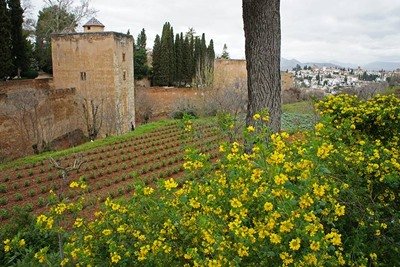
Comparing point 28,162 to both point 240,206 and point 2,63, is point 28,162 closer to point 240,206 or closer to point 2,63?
point 2,63

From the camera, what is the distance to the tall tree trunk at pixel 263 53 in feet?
16.7

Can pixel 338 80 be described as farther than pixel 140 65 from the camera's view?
Yes

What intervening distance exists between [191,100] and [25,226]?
994 inches

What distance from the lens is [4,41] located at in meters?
20.0

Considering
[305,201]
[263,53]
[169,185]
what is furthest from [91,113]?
[305,201]

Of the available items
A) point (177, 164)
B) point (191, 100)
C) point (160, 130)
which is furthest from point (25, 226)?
point (191, 100)

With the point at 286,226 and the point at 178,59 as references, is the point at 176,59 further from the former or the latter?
the point at 286,226

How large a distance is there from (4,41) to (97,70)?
5544mm

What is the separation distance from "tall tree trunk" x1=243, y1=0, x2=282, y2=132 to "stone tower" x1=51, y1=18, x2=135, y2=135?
1854 cm

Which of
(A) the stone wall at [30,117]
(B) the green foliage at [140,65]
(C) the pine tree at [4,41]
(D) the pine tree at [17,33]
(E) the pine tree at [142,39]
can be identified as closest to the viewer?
(A) the stone wall at [30,117]

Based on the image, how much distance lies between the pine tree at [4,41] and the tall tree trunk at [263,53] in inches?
723

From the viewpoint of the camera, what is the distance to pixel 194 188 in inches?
110

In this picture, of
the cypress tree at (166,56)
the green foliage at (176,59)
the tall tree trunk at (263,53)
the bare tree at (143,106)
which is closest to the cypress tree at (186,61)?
the green foliage at (176,59)

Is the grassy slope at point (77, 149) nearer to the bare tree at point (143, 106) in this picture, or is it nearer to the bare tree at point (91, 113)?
the bare tree at point (91, 113)
